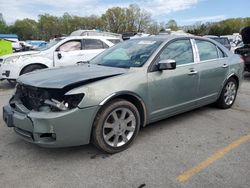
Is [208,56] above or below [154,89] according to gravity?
above

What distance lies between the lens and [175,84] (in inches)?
164

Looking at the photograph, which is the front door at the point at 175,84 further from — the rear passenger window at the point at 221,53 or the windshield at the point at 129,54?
the rear passenger window at the point at 221,53

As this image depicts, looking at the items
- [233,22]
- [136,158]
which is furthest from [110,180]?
[233,22]

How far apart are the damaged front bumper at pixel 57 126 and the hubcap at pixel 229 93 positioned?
324cm

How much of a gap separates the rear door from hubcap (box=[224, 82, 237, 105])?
13.7 inches

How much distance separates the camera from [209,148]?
3725 millimetres

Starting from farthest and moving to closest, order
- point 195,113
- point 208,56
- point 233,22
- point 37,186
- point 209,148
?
point 233,22
point 195,113
point 208,56
point 209,148
point 37,186

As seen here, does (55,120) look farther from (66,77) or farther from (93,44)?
(93,44)

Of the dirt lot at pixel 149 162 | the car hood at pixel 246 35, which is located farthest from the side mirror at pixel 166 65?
the car hood at pixel 246 35

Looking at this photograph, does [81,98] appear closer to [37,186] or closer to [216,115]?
[37,186]

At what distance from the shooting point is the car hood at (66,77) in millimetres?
3277

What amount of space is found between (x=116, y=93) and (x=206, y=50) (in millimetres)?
2361

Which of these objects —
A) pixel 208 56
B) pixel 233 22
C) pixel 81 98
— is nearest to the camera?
pixel 81 98

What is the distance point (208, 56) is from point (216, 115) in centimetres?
114
